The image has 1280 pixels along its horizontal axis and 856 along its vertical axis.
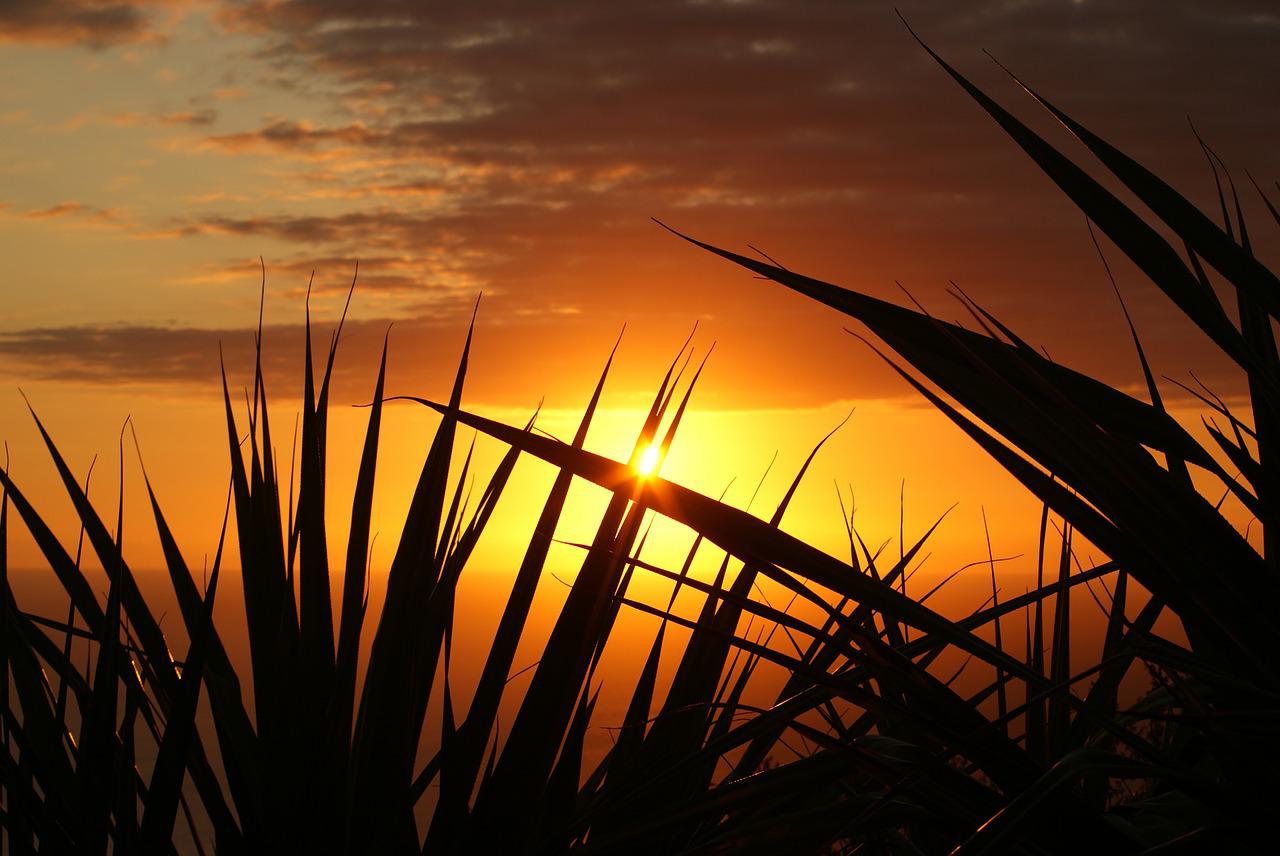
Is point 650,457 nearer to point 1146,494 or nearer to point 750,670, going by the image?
point 750,670

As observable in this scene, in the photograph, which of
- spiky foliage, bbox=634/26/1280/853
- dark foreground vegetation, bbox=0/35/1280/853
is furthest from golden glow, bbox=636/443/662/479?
spiky foliage, bbox=634/26/1280/853

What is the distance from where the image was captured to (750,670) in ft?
4.77

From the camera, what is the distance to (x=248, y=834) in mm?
1238

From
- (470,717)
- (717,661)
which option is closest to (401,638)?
(470,717)

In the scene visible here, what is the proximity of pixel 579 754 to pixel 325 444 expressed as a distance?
1.51 feet

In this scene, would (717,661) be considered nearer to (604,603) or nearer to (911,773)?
(604,603)

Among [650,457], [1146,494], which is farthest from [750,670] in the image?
[1146,494]

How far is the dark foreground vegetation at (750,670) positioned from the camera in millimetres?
668

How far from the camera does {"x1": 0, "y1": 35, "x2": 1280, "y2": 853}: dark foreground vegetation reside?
2.19 feet

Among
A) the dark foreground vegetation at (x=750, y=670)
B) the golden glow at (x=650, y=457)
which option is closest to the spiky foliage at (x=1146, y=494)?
the dark foreground vegetation at (x=750, y=670)

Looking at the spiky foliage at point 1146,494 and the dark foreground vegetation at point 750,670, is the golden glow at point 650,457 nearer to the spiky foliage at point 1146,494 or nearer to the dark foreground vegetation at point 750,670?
the dark foreground vegetation at point 750,670

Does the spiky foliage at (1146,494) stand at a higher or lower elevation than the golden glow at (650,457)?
lower

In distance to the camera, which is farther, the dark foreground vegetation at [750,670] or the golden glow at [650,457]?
Result: the golden glow at [650,457]

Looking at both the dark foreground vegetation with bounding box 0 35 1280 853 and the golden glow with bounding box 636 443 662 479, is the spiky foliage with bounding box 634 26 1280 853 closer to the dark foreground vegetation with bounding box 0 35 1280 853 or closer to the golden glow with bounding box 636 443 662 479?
the dark foreground vegetation with bounding box 0 35 1280 853
